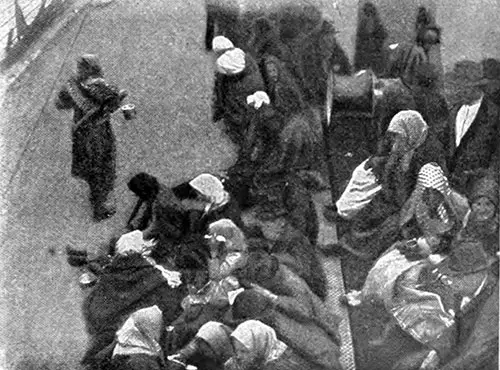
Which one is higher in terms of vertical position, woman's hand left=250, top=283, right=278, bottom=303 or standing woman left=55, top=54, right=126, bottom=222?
standing woman left=55, top=54, right=126, bottom=222

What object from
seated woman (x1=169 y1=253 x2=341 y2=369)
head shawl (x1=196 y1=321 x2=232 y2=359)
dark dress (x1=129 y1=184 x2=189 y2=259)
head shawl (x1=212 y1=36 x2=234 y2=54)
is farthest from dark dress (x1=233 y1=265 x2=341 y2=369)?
head shawl (x1=212 y1=36 x2=234 y2=54)

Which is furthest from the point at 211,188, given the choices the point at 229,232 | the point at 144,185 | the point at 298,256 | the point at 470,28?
the point at 470,28

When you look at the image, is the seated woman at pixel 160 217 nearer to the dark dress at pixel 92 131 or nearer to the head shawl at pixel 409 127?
the dark dress at pixel 92 131

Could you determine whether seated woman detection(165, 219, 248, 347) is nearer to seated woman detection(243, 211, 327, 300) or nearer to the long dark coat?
seated woman detection(243, 211, 327, 300)

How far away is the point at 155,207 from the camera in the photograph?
7312 millimetres

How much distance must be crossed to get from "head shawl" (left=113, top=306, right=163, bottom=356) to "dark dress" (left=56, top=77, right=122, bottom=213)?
0.61 m

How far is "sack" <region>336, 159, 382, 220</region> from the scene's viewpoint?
7.39 meters

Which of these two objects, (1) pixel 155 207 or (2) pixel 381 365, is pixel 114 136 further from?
(2) pixel 381 365

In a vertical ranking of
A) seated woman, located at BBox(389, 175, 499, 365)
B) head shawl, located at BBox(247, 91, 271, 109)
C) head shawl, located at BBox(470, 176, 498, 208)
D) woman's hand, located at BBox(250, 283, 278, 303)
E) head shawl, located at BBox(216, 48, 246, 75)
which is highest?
head shawl, located at BBox(216, 48, 246, 75)

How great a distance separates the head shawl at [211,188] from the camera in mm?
7305

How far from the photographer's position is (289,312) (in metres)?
7.33

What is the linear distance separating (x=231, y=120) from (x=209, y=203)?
0.46 meters

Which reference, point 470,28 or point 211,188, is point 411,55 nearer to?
point 470,28

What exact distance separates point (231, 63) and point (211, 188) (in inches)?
26.1
